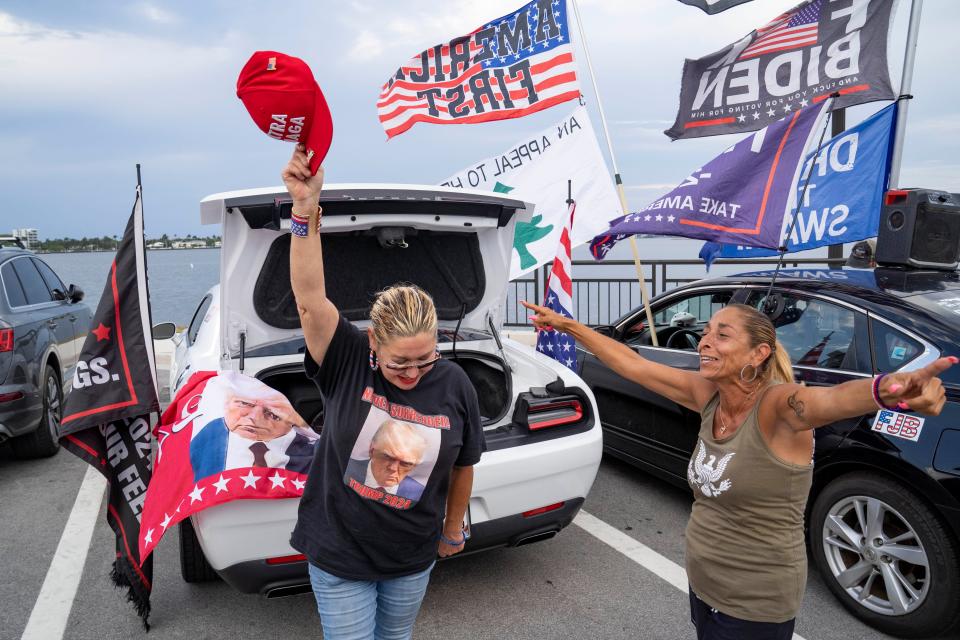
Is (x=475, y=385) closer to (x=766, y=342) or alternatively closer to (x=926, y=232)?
(x=766, y=342)

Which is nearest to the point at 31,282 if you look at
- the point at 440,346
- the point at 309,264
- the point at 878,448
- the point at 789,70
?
the point at 440,346

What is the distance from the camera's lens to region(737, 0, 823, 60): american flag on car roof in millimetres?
5660

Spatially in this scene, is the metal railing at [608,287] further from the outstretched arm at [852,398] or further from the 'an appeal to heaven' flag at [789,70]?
the outstretched arm at [852,398]

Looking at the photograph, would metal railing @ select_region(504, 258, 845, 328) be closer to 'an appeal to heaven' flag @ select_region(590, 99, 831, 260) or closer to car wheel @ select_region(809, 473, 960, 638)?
'an appeal to heaven' flag @ select_region(590, 99, 831, 260)

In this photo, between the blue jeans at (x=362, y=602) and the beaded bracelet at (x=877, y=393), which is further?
the blue jeans at (x=362, y=602)

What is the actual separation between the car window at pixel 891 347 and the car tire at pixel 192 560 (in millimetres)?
3449

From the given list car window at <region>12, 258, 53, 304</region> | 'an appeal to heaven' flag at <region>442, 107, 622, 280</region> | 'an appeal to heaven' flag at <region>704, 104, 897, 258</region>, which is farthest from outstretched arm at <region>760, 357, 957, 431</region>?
car window at <region>12, 258, 53, 304</region>

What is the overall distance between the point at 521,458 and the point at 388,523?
1.27 metres

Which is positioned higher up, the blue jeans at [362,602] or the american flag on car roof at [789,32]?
the american flag on car roof at [789,32]

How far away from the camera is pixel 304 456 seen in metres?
2.78

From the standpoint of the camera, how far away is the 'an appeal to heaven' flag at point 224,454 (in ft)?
8.47

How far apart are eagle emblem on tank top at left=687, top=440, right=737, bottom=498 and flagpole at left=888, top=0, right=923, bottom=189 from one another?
3517 millimetres

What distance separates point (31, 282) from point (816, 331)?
6465 millimetres

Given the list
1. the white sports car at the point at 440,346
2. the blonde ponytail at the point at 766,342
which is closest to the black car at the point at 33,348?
the white sports car at the point at 440,346
